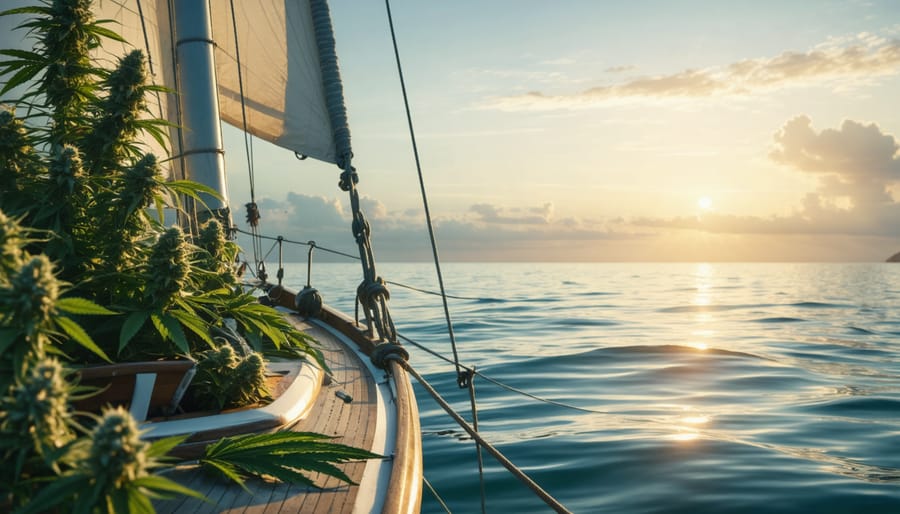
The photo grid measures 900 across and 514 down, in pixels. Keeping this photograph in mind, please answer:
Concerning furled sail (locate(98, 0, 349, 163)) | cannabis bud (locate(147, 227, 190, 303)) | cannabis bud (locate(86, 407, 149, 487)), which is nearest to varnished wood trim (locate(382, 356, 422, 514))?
cannabis bud (locate(147, 227, 190, 303))

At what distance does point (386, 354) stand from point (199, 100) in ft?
7.92

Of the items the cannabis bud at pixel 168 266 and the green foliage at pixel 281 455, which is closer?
the green foliage at pixel 281 455

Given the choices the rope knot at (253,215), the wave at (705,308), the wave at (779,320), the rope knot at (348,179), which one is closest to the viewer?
the rope knot at (348,179)

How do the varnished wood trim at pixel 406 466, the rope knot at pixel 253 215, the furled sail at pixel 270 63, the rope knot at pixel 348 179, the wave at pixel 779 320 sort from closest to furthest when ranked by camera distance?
the varnished wood trim at pixel 406 466
the rope knot at pixel 348 179
the furled sail at pixel 270 63
the rope knot at pixel 253 215
the wave at pixel 779 320

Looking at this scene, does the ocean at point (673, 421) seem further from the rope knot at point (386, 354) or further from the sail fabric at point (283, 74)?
the sail fabric at point (283, 74)

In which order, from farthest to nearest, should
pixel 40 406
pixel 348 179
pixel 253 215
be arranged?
pixel 253 215
pixel 348 179
pixel 40 406

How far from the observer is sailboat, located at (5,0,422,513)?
2375mm

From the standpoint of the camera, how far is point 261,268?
32.4 feet

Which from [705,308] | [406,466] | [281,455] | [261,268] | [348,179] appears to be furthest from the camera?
[705,308]

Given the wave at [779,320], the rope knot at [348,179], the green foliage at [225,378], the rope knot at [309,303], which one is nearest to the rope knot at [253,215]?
the rope knot at [309,303]

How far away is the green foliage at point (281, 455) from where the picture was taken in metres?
2.04

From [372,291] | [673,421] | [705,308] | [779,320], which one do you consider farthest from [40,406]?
[705,308]

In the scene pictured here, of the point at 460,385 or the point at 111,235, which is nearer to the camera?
the point at 111,235

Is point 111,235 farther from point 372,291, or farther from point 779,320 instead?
point 779,320
